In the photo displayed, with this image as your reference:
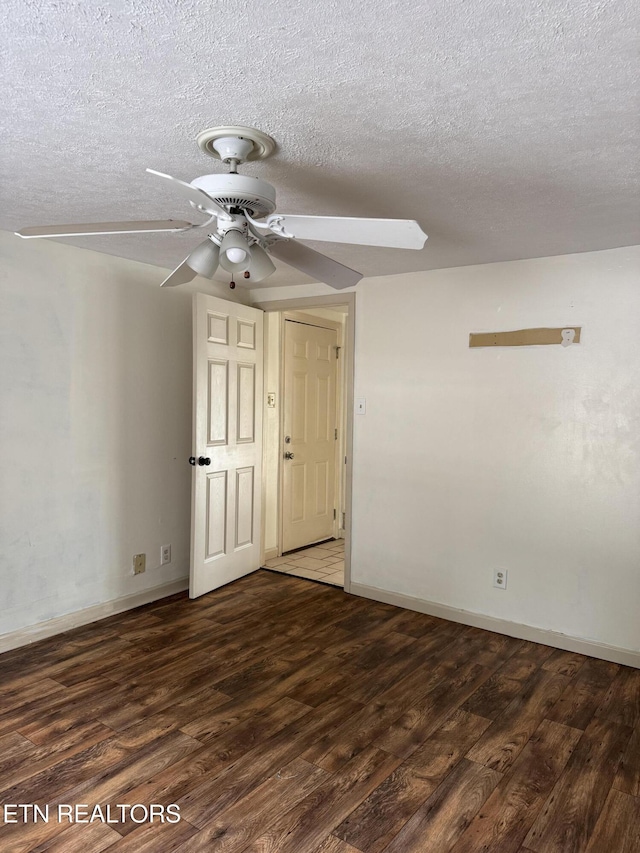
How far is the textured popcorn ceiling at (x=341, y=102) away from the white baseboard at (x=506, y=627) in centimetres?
221

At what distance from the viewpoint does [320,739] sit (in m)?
2.38

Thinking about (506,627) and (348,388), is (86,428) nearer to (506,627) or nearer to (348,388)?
(348,388)

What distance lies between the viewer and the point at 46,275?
3.25 metres

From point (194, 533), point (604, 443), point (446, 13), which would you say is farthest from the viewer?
point (194, 533)

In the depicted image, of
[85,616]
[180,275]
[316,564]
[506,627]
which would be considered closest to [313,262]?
[180,275]

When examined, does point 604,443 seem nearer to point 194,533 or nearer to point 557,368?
point 557,368

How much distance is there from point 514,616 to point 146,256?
10.2 feet

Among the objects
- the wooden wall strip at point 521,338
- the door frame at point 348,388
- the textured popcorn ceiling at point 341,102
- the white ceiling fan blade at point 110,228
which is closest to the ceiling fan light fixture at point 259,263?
the white ceiling fan blade at point 110,228

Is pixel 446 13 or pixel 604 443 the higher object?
pixel 446 13

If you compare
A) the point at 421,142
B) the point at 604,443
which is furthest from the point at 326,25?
the point at 604,443

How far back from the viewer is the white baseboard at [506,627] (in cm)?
313

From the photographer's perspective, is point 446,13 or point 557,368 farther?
point 557,368

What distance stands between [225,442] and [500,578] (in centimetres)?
203

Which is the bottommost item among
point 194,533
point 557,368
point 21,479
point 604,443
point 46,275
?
point 194,533
